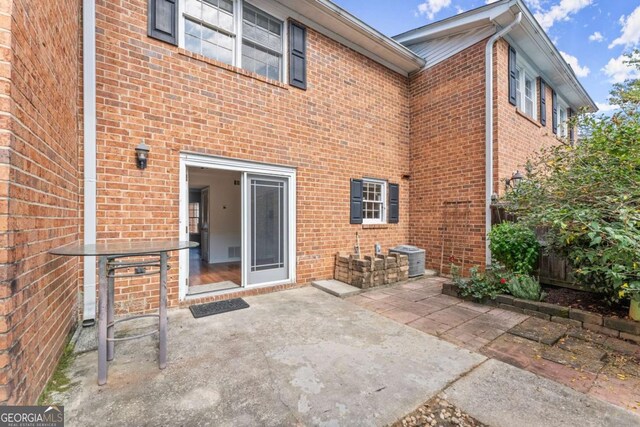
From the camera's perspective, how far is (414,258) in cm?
609

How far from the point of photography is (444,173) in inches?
260

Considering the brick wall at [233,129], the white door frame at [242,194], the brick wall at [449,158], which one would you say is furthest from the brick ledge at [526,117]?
the white door frame at [242,194]

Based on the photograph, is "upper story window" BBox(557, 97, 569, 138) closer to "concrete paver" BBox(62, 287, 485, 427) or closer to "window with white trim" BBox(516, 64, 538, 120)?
"window with white trim" BBox(516, 64, 538, 120)

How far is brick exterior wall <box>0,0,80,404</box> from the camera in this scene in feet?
5.05

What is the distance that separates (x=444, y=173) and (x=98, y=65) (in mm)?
6723

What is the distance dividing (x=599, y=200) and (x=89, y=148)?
6.31 meters

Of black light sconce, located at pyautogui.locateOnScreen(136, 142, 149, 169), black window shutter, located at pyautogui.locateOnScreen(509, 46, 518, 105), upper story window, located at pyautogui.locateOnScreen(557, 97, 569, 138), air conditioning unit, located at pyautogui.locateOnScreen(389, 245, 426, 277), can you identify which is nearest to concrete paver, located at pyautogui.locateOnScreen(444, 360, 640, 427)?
air conditioning unit, located at pyautogui.locateOnScreen(389, 245, 426, 277)

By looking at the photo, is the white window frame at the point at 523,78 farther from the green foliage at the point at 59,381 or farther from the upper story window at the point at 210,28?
the green foliage at the point at 59,381

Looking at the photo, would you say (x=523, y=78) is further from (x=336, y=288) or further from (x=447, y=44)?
(x=336, y=288)

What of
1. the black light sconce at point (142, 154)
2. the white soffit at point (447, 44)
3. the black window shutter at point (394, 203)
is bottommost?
the black window shutter at point (394, 203)

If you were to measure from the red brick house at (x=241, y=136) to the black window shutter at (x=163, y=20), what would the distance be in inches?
0.9

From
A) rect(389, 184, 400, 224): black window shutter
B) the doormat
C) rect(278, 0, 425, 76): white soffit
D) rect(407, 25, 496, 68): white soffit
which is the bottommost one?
the doormat

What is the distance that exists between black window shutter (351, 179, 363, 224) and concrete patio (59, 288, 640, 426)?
10.2 ft

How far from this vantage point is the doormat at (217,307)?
380cm
